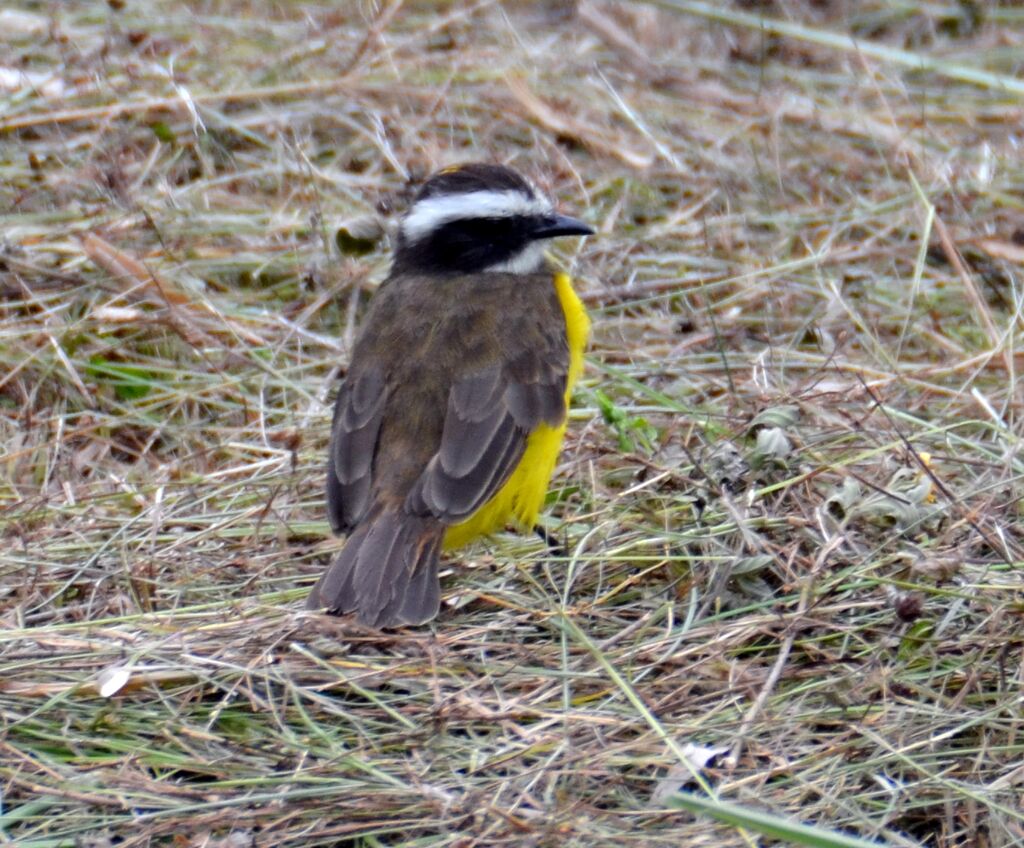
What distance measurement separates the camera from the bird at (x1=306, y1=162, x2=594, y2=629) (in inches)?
201

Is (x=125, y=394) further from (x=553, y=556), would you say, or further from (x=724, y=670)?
(x=724, y=670)

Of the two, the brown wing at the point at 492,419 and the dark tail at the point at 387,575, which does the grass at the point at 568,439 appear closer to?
the dark tail at the point at 387,575

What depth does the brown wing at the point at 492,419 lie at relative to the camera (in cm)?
525

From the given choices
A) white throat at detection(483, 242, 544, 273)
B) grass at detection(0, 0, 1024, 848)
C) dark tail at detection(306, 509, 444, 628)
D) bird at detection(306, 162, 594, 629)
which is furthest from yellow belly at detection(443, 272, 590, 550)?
white throat at detection(483, 242, 544, 273)

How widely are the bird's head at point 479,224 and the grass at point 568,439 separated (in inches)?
28.8

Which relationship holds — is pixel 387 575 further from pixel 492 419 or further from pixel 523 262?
pixel 523 262

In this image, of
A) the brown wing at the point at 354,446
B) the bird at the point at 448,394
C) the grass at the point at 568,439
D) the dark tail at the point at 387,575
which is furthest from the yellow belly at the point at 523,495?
the brown wing at the point at 354,446

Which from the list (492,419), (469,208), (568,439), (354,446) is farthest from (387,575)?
(469,208)

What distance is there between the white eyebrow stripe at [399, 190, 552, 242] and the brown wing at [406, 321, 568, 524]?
0.50 m

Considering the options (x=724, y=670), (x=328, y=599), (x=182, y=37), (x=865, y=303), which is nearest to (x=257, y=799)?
(x=328, y=599)

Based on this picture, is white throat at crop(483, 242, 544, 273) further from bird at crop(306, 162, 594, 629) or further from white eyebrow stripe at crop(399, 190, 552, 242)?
white eyebrow stripe at crop(399, 190, 552, 242)

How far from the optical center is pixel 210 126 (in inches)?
332

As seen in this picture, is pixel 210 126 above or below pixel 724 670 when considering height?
above

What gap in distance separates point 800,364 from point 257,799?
3.67m
